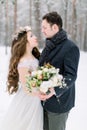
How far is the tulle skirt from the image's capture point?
4109mm

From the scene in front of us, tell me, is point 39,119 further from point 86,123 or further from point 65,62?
point 86,123

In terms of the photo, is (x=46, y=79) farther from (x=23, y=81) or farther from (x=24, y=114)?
(x=24, y=114)

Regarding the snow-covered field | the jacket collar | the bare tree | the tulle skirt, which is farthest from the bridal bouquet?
the bare tree

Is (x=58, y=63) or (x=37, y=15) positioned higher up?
(x=58, y=63)

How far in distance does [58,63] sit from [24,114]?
991 millimetres

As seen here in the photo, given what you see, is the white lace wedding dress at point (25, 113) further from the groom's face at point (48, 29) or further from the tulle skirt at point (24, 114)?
the groom's face at point (48, 29)

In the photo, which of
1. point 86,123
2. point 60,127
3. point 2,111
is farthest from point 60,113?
point 2,111

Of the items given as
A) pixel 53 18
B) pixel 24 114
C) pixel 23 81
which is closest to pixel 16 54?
pixel 23 81

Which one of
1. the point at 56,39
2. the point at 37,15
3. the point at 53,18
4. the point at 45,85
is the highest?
the point at 53,18

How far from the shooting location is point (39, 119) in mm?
4102

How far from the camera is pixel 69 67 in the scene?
353 cm

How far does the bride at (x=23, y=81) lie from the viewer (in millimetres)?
4020

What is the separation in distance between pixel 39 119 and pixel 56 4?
17.3 meters

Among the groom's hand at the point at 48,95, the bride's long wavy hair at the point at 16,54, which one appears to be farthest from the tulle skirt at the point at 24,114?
the groom's hand at the point at 48,95
